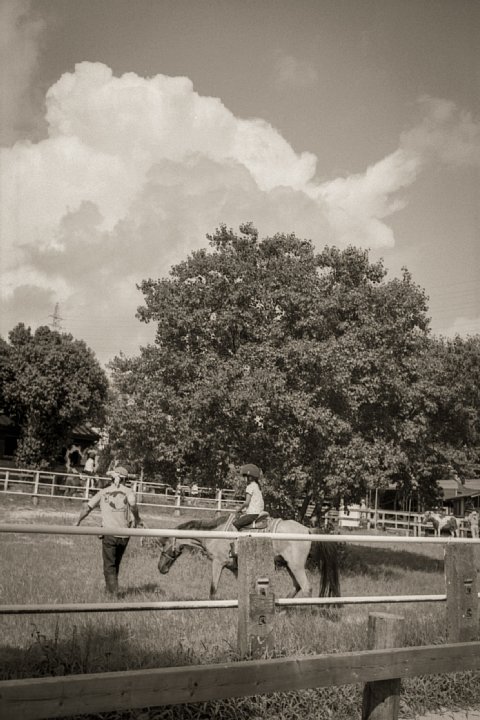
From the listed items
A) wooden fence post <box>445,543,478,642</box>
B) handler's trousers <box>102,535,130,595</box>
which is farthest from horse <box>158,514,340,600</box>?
wooden fence post <box>445,543,478,642</box>

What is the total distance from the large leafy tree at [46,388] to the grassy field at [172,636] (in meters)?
28.4

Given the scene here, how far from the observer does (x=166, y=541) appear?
10305mm

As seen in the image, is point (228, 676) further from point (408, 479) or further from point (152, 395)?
point (408, 479)

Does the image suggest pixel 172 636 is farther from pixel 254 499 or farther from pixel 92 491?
pixel 92 491

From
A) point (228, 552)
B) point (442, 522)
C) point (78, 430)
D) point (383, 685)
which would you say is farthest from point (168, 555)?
point (78, 430)

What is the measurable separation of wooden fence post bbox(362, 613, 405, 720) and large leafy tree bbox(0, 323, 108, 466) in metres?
37.2

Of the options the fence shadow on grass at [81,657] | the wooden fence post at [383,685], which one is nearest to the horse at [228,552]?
the fence shadow on grass at [81,657]

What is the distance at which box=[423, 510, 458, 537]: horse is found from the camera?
3183cm

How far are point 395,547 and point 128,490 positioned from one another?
A: 20.7m

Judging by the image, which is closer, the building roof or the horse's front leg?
the horse's front leg

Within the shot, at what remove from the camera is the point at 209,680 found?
3.16m

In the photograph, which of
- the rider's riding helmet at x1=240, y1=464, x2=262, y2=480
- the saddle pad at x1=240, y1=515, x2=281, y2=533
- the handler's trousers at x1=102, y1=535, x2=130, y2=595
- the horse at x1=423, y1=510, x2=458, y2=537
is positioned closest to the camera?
the handler's trousers at x1=102, y1=535, x2=130, y2=595

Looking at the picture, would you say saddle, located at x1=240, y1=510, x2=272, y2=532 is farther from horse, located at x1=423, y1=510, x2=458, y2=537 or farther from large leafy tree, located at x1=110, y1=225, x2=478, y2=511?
horse, located at x1=423, y1=510, x2=458, y2=537

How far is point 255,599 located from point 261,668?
1.21m
